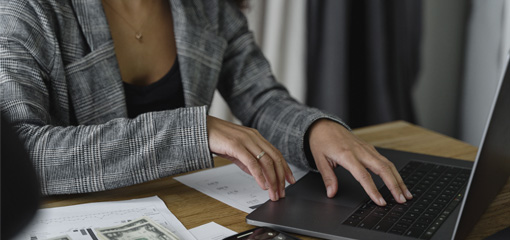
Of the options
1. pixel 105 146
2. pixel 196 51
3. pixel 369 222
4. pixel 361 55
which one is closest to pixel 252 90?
pixel 196 51

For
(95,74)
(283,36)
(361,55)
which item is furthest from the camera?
(361,55)

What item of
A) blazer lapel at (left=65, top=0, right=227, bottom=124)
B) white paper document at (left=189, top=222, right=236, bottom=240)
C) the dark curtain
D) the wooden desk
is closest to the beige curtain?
the dark curtain

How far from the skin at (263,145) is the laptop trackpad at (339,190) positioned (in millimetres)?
14

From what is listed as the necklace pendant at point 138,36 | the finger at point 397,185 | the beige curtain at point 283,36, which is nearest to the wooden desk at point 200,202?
the finger at point 397,185

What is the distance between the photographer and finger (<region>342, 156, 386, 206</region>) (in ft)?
2.58

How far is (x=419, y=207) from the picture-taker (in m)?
0.77

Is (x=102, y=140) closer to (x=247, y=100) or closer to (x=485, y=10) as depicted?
(x=247, y=100)

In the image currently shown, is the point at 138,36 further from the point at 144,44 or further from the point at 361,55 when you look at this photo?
the point at 361,55

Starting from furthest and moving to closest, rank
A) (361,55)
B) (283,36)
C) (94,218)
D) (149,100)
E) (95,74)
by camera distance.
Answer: (361,55)
(283,36)
(149,100)
(95,74)
(94,218)

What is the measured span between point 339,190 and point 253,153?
15cm

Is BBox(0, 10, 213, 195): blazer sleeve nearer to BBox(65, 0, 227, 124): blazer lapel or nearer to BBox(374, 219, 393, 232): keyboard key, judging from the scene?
BBox(65, 0, 227, 124): blazer lapel

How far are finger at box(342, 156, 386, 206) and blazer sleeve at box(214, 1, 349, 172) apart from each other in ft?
0.65

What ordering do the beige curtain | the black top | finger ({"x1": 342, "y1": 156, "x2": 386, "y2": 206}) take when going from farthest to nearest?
the beige curtain, the black top, finger ({"x1": 342, "y1": 156, "x2": 386, "y2": 206})

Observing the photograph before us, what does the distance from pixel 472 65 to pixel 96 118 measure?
7.35 ft
